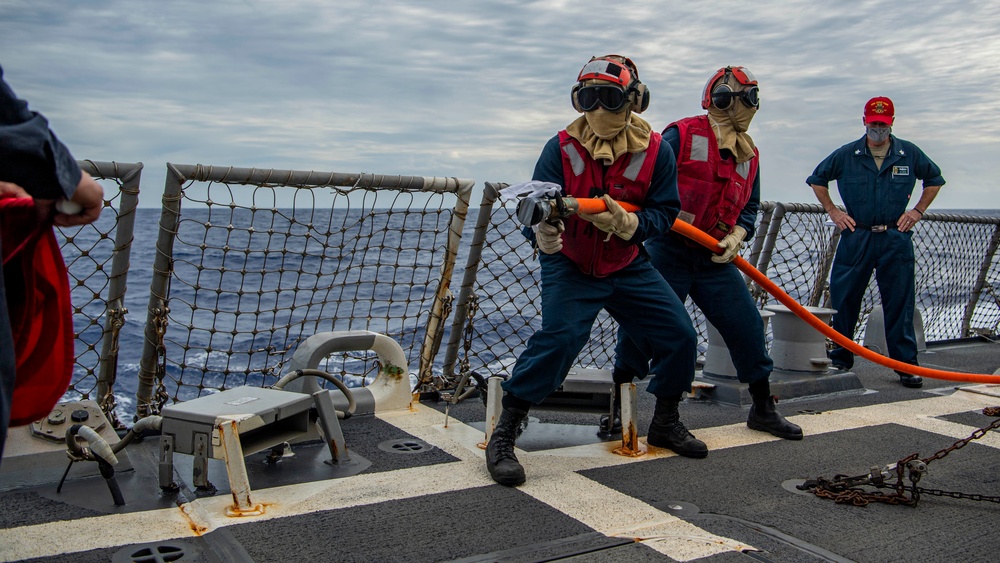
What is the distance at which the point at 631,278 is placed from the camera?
400 cm

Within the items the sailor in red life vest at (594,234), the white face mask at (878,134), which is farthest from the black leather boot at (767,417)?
the white face mask at (878,134)

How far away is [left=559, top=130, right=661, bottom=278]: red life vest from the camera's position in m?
3.85

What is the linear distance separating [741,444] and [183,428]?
269 centimetres

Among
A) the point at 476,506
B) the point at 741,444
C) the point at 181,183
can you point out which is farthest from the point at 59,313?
the point at 741,444

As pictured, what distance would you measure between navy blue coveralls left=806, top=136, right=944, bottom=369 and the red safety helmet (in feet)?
8.12

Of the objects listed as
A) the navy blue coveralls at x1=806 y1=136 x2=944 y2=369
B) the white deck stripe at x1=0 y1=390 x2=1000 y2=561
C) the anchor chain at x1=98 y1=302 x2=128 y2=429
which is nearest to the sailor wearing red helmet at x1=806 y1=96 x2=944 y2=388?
the navy blue coveralls at x1=806 y1=136 x2=944 y2=369

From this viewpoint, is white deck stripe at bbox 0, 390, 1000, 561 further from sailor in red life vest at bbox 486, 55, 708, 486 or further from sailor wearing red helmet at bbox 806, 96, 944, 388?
sailor wearing red helmet at bbox 806, 96, 944, 388

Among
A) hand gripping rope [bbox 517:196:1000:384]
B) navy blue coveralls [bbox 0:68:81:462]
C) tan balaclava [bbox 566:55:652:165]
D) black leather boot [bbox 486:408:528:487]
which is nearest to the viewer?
navy blue coveralls [bbox 0:68:81:462]

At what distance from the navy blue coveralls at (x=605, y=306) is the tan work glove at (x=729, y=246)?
498mm

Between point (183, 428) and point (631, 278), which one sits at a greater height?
point (631, 278)

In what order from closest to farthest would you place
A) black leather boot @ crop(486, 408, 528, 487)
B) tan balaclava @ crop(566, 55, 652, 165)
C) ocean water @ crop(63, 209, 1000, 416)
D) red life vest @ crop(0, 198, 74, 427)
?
red life vest @ crop(0, 198, 74, 427) → black leather boot @ crop(486, 408, 528, 487) → tan balaclava @ crop(566, 55, 652, 165) → ocean water @ crop(63, 209, 1000, 416)

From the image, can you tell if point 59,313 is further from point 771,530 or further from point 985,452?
point 985,452

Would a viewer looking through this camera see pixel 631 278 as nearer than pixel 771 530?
No

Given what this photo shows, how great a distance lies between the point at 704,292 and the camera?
4590mm
